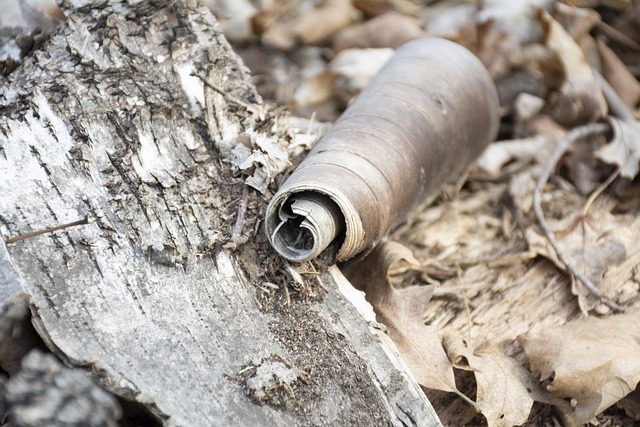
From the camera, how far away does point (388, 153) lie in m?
1.95

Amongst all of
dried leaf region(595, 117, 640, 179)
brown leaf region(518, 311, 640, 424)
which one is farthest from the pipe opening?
dried leaf region(595, 117, 640, 179)

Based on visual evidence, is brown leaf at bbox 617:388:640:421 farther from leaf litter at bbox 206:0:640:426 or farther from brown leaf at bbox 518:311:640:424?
brown leaf at bbox 518:311:640:424

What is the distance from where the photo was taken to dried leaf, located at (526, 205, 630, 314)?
2137 millimetres

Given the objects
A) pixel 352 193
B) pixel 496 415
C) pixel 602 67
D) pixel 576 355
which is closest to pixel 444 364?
pixel 496 415

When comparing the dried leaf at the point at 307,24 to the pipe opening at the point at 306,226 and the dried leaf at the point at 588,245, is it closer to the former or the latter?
the dried leaf at the point at 588,245

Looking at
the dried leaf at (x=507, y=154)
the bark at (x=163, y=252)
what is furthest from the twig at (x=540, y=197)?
the bark at (x=163, y=252)

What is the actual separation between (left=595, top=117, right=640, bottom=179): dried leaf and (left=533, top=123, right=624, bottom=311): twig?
0.10 meters

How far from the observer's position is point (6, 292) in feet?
5.05

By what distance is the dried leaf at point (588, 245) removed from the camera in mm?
2137

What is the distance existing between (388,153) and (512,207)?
2.65 ft

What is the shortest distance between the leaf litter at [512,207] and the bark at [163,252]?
189mm

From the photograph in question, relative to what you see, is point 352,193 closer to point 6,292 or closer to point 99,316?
point 99,316

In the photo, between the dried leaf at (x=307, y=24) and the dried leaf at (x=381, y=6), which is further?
the dried leaf at (x=381, y=6)

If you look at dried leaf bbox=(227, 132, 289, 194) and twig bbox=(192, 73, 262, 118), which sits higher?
twig bbox=(192, 73, 262, 118)
